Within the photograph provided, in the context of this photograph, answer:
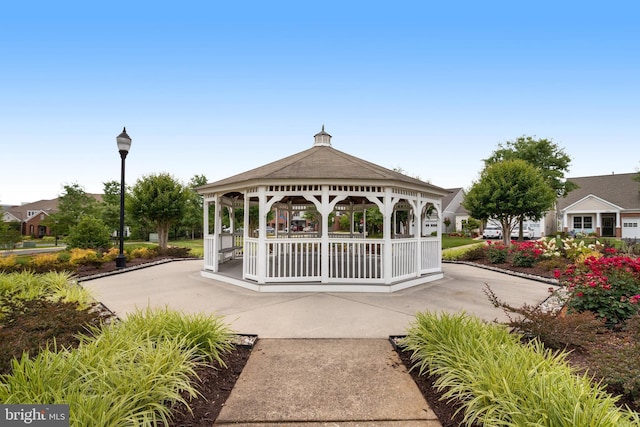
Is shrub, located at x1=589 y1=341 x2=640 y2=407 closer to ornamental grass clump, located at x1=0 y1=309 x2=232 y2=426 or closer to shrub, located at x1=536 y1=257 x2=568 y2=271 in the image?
ornamental grass clump, located at x1=0 y1=309 x2=232 y2=426

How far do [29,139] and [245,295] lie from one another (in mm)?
15439

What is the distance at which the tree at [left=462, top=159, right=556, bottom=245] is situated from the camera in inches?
744

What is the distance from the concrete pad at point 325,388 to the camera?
7.53 feet

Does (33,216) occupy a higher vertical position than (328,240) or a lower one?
higher

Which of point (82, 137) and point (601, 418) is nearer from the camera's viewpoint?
point (601, 418)

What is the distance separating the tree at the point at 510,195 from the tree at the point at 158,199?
759 inches

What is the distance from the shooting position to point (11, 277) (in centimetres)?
659

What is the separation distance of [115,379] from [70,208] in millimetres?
37741

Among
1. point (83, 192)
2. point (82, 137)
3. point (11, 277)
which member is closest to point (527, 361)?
point (11, 277)

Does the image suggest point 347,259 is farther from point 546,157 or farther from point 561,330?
point 546,157

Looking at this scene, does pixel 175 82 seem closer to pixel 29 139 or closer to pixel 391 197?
pixel 29 139

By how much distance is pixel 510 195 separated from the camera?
19.0 meters

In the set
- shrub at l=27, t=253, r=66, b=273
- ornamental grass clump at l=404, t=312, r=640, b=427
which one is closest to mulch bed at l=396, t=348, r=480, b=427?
ornamental grass clump at l=404, t=312, r=640, b=427

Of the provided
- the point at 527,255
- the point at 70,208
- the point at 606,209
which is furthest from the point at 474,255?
the point at 70,208
